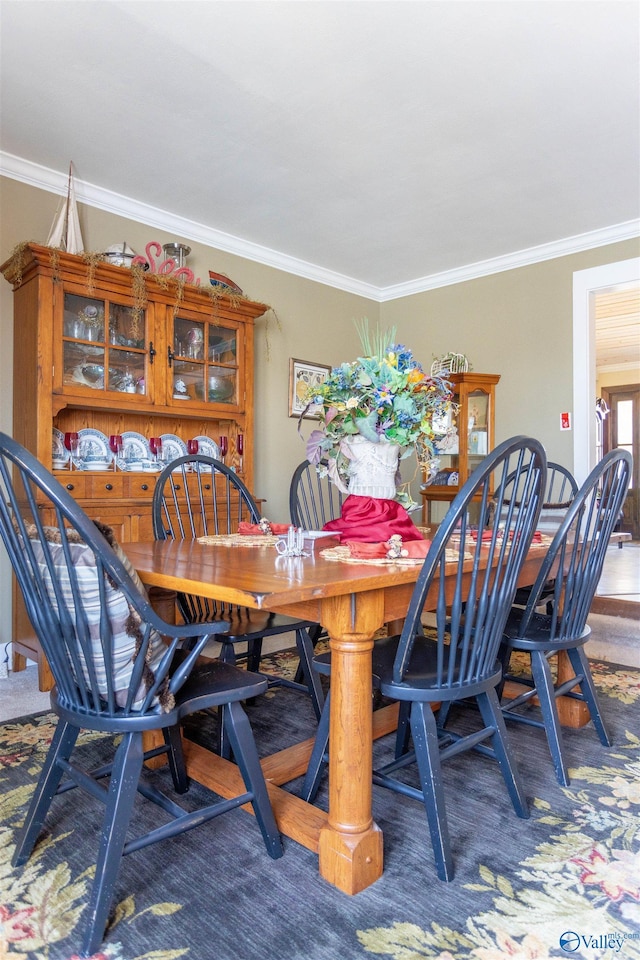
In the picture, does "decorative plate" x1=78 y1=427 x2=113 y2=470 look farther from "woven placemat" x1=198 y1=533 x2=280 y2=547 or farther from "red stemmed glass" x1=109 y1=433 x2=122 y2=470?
"woven placemat" x1=198 y1=533 x2=280 y2=547

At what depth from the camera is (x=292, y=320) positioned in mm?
4465

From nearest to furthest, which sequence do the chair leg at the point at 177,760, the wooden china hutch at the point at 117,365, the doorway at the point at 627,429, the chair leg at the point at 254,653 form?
the chair leg at the point at 177,760
the chair leg at the point at 254,653
the wooden china hutch at the point at 117,365
the doorway at the point at 627,429

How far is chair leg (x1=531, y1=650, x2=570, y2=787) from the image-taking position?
1783mm

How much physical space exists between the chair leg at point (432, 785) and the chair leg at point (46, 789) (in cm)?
77

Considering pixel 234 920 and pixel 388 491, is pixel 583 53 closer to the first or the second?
pixel 388 491

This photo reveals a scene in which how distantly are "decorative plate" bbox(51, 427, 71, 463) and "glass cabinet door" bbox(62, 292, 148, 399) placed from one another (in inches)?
10.4

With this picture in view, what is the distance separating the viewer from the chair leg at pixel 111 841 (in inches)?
44.4

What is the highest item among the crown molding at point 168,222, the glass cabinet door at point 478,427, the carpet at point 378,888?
the crown molding at point 168,222

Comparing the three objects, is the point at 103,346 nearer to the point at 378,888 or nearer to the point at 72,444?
the point at 72,444

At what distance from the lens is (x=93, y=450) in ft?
10.4

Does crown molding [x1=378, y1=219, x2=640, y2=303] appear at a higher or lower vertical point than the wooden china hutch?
higher

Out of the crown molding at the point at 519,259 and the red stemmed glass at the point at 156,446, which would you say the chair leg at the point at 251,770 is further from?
the crown molding at the point at 519,259

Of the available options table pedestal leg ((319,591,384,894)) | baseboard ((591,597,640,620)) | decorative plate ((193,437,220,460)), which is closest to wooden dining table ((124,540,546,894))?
table pedestal leg ((319,591,384,894))

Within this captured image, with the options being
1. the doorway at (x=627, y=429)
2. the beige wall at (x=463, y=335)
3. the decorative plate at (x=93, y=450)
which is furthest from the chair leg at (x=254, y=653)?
the doorway at (x=627, y=429)
